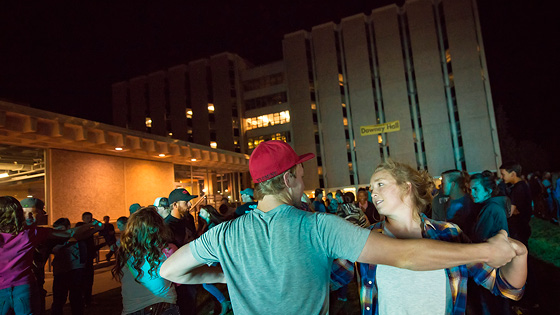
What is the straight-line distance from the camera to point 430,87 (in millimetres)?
37250

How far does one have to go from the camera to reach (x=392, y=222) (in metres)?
2.17

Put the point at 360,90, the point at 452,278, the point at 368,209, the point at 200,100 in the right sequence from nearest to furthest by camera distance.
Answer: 1. the point at 452,278
2. the point at 368,209
3. the point at 360,90
4. the point at 200,100

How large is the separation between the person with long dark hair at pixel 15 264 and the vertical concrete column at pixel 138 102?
51170 mm

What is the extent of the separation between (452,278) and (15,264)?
3801 millimetres

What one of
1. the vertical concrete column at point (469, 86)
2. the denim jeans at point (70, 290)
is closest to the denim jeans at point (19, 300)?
the denim jeans at point (70, 290)

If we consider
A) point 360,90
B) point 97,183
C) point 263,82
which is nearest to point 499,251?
point 97,183

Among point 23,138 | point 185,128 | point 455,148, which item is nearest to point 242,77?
point 185,128

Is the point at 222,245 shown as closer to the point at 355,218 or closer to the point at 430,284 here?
the point at 355,218

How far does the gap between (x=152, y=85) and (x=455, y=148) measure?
43775 mm

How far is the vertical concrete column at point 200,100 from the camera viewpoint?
47125mm

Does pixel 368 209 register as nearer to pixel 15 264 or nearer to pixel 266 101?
pixel 15 264

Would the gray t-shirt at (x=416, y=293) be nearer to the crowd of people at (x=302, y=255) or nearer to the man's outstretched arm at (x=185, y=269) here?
A: the crowd of people at (x=302, y=255)

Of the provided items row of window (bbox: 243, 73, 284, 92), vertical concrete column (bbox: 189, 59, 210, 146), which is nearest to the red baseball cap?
vertical concrete column (bbox: 189, 59, 210, 146)

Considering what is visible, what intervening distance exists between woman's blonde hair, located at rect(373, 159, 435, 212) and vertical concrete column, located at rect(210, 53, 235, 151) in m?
44.3
